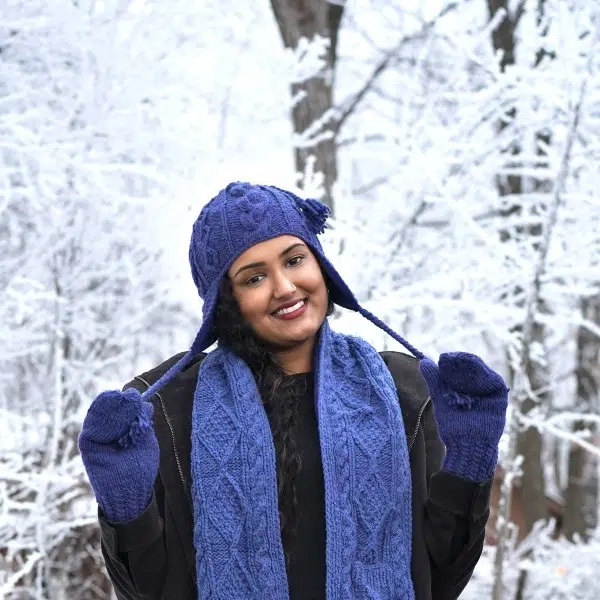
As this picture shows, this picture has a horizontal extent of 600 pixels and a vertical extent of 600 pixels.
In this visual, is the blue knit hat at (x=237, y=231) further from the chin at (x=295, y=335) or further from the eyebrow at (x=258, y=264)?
the chin at (x=295, y=335)

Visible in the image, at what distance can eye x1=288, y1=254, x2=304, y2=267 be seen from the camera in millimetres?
2021

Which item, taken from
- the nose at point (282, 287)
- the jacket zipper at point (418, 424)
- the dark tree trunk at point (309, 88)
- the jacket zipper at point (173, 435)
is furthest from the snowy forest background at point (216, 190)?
the nose at point (282, 287)

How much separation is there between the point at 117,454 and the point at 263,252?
556 mm

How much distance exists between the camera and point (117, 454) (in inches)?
68.7

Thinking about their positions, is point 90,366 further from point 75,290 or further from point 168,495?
point 168,495

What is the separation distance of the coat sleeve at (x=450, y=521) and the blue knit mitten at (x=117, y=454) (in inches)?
24.3

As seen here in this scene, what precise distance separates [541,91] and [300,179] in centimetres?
136

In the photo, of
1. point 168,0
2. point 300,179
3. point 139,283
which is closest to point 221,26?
point 168,0

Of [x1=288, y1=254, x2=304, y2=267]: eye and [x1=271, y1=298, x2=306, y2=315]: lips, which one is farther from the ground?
[x1=288, y1=254, x2=304, y2=267]: eye

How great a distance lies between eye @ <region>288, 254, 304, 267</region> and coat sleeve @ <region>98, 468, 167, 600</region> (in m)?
0.58

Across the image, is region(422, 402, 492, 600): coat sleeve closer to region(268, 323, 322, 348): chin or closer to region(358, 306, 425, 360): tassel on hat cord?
region(358, 306, 425, 360): tassel on hat cord

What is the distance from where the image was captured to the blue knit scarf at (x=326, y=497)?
185 cm

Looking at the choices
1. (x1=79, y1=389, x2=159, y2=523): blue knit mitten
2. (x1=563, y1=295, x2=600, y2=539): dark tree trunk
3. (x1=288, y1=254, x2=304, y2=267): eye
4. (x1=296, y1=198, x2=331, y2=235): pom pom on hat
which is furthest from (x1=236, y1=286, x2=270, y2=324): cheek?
(x1=563, y1=295, x2=600, y2=539): dark tree trunk

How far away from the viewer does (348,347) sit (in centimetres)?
218
